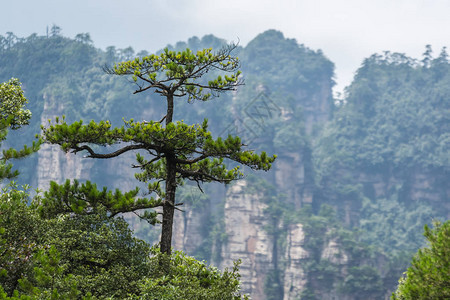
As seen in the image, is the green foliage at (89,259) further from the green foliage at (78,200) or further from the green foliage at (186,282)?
the green foliage at (78,200)

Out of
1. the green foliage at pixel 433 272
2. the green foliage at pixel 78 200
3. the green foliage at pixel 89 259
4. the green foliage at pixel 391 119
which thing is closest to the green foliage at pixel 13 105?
the green foliage at pixel 89 259

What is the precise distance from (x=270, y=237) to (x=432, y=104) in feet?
121

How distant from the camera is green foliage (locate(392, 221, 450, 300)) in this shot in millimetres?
10453

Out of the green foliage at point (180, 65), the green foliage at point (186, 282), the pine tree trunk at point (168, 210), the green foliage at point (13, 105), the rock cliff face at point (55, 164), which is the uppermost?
the rock cliff face at point (55, 164)

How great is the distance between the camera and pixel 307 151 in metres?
74.2

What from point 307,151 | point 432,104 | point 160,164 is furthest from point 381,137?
point 160,164

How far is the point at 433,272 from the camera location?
10.6 m

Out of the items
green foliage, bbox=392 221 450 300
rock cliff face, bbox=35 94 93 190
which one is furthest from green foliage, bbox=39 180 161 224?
rock cliff face, bbox=35 94 93 190

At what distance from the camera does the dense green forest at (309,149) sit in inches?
2216

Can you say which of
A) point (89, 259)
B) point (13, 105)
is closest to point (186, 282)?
point (89, 259)

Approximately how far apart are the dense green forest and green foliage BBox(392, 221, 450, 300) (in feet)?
139

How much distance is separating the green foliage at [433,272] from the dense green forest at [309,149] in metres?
42.3

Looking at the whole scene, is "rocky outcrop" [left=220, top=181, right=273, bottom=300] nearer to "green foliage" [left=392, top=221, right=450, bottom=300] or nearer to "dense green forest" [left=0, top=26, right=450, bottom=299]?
"dense green forest" [left=0, top=26, right=450, bottom=299]

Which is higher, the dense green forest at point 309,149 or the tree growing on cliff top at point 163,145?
the dense green forest at point 309,149
